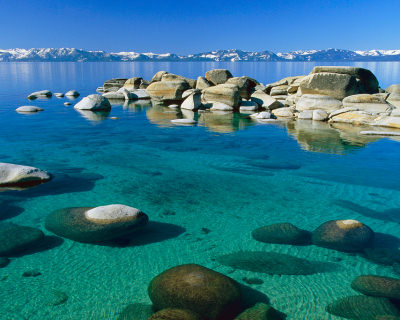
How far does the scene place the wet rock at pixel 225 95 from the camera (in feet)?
77.8

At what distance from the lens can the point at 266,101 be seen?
24828mm

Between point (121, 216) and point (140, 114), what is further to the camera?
point (140, 114)

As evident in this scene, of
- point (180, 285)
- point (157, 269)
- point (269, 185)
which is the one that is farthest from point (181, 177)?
point (180, 285)

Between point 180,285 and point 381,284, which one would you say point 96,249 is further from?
point 381,284

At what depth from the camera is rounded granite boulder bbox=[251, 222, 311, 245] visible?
247 inches

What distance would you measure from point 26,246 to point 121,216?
5.24 ft

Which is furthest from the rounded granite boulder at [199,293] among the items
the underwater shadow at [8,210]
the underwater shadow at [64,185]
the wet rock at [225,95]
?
the wet rock at [225,95]

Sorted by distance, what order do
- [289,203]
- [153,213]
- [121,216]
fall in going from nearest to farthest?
[121,216]
[153,213]
[289,203]

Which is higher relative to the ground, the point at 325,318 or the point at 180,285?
the point at 180,285

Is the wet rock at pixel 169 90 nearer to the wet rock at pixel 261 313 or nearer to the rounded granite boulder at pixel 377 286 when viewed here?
the rounded granite boulder at pixel 377 286

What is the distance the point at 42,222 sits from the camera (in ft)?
22.6

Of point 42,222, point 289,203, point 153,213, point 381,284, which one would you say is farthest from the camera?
point 289,203

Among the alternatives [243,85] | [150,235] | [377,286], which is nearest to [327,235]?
[377,286]

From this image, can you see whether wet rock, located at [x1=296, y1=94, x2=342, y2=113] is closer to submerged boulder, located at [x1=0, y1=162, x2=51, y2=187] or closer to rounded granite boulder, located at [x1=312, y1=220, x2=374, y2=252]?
rounded granite boulder, located at [x1=312, y1=220, x2=374, y2=252]
